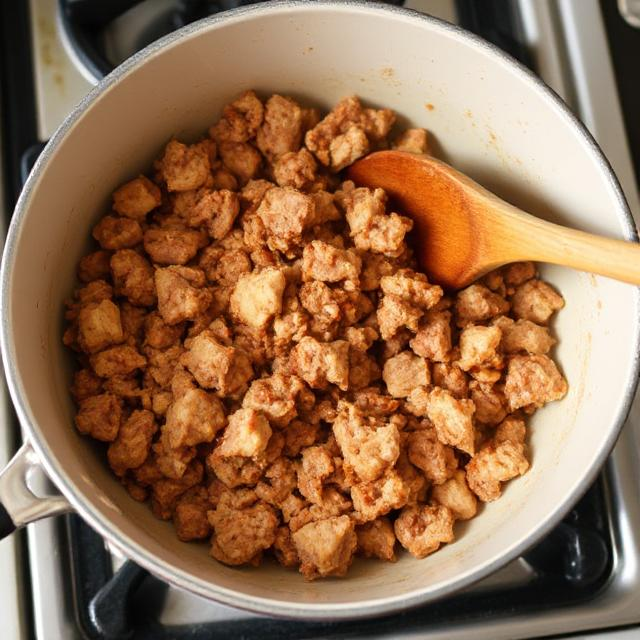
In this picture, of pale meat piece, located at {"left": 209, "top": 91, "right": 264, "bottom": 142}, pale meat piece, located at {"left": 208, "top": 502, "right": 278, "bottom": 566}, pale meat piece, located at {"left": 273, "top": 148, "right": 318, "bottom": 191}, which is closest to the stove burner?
pale meat piece, located at {"left": 209, "top": 91, "right": 264, "bottom": 142}

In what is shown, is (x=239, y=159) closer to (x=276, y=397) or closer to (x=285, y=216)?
(x=285, y=216)

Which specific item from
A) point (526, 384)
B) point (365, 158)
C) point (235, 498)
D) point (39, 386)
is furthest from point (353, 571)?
point (365, 158)

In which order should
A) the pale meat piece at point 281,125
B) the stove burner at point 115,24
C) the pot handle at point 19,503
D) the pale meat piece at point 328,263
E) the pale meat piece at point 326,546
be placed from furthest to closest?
the stove burner at point 115,24 → the pale meat piece at point 281,125 → the pale meat piece at point 328,263 → the pale meat piece at point 326,546 → the pot handle at point 19,503

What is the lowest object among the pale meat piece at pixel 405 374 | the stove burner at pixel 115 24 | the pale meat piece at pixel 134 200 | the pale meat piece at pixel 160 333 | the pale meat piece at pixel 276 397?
the pale meat piece at pixel 405 374

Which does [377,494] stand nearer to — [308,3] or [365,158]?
[365,158]

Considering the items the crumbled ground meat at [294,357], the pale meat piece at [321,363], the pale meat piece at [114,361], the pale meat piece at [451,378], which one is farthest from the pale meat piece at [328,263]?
the pale meat piece at [114,361]

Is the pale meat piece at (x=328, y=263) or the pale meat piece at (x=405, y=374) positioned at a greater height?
the pale meat piece at (x=328, y=263)

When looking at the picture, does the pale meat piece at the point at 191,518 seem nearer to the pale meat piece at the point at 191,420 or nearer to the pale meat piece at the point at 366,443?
the pale meat piece at the point at 191,420
